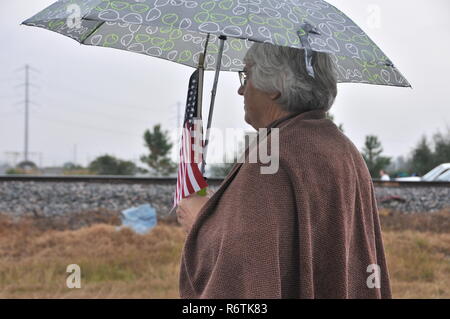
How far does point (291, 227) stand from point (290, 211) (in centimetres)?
6

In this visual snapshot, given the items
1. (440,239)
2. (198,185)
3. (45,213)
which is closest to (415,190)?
(440,239)

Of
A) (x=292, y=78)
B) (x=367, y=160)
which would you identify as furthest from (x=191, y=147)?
(x=367, y=160)

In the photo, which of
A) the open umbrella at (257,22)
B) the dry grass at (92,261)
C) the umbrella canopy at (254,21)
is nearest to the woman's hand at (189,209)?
the open umbrella at (257,22)

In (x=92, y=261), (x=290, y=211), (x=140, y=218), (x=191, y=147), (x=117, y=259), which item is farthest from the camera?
(x=140, y=218)

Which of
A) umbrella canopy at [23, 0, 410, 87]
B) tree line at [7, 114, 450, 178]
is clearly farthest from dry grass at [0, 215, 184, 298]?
tree line at [7, 114, 450, 178]

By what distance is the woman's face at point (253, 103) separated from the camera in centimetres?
219

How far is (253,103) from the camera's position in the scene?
221cm

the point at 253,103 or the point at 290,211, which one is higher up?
the point at 253,103

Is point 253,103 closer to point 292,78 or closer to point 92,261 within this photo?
point 292,78

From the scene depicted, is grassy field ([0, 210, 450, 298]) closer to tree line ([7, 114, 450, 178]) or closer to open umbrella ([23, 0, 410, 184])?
open umbrella ([23, 0, 410, 184])

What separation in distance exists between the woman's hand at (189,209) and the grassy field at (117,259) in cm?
457

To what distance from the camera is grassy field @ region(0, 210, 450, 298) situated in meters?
7.12

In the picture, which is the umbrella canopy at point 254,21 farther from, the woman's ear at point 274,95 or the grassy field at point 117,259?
the grassy field at point 117,259

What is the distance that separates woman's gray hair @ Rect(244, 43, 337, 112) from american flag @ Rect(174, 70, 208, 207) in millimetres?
624
